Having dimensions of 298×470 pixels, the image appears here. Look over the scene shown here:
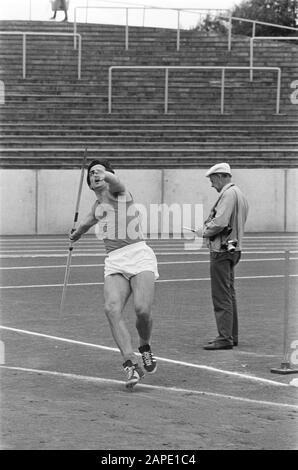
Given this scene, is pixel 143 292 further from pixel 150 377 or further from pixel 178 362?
pixel 178 362

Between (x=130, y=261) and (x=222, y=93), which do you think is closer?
(x=130, y=261)

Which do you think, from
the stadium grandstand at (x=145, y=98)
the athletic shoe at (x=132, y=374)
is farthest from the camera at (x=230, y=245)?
the stadium grandstand at (x=145, y=98)

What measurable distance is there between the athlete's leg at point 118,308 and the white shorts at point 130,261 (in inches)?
2.7

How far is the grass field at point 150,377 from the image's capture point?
7.33m

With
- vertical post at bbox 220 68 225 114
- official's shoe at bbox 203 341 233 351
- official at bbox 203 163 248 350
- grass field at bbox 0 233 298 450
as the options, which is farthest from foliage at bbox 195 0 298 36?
official's shoe at bbox 203 341 233 351

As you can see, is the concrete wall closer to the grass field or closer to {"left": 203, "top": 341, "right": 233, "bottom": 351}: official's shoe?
the grass field

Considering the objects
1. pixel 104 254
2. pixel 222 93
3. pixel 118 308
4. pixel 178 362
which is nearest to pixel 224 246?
pixel 178 362

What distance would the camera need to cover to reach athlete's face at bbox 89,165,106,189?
9297 millimetres

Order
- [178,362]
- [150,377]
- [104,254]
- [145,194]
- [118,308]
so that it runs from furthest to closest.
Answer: [145,194] → [104,254] → [178,362] → [150,377] → [118,308]

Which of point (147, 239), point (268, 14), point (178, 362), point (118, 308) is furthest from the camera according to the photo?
point (268, 14)

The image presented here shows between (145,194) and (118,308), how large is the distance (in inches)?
807

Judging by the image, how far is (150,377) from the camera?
9.56 meters

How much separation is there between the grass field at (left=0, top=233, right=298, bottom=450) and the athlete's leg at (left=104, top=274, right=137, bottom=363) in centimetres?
30
